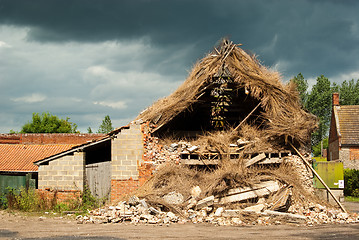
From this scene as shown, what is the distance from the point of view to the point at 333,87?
54.2 m

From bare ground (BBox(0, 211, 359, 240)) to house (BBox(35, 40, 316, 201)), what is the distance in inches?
137

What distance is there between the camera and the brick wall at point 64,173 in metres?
15.1

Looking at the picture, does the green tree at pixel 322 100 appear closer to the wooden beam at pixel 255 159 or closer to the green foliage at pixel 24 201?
the wooden beam at pixel 255 159

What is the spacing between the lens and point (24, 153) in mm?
23453

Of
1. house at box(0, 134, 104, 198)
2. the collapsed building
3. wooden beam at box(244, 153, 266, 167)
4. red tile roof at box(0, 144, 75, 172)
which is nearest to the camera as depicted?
the collapsed building

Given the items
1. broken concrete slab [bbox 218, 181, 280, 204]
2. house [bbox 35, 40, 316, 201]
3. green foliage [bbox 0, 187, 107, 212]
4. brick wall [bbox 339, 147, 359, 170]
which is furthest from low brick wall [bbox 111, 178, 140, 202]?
brick wall [bbox 339, 147, 359, 170]

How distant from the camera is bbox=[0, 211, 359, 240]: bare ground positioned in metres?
9.41

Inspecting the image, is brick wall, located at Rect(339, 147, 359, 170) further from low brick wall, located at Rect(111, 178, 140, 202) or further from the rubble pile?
low brick wall, located at Rect(111, 178, 140, 202)

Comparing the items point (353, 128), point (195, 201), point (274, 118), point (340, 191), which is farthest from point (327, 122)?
point (195, 201)

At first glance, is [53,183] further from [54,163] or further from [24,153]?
[24,153]

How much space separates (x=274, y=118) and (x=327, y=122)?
44125 millimetres

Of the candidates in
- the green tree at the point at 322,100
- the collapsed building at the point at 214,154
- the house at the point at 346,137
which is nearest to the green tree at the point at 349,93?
the green tree at the point at 322,100

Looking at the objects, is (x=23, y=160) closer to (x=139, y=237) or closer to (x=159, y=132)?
(x=159, y=132)

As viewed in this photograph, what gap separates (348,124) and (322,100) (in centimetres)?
2619
